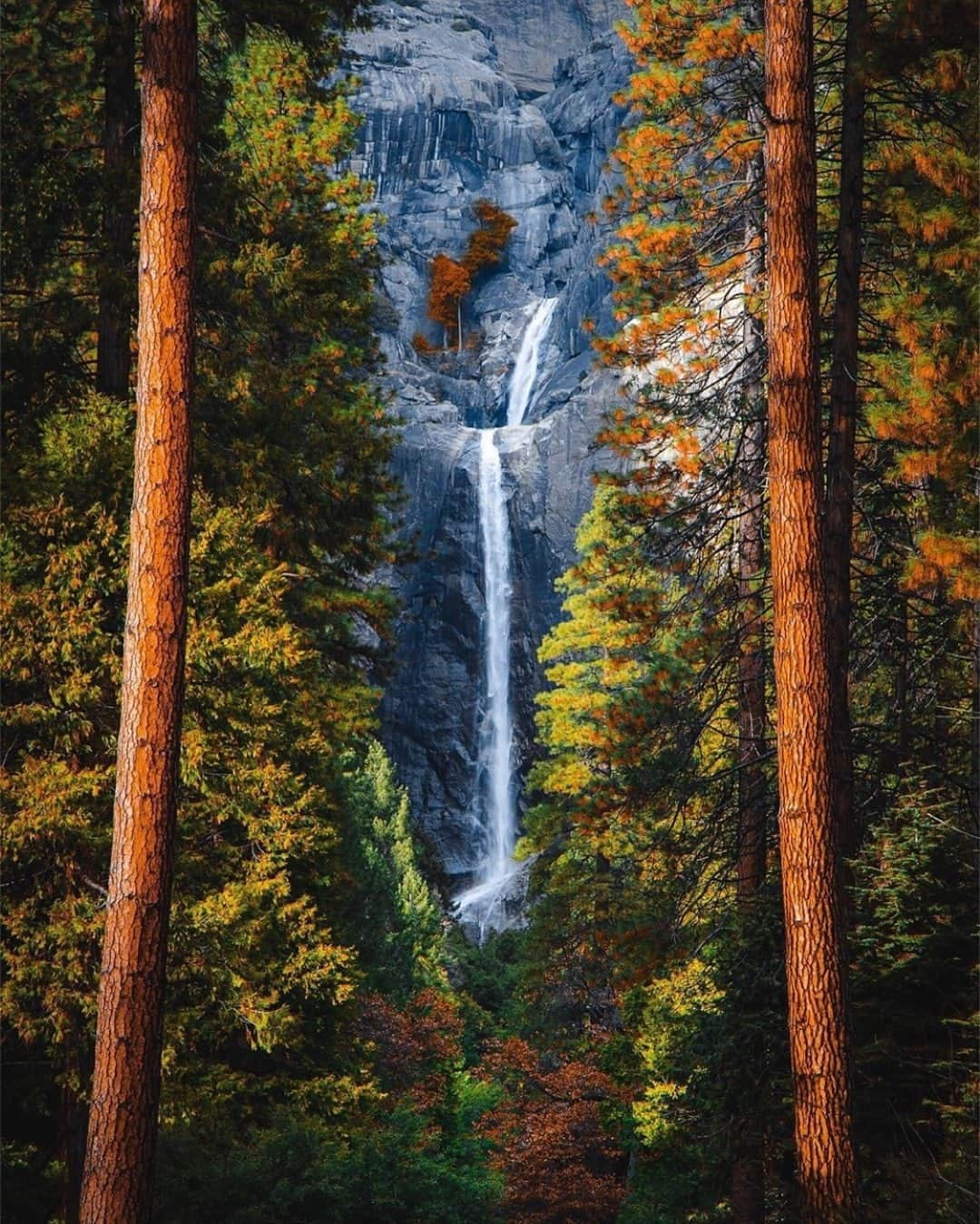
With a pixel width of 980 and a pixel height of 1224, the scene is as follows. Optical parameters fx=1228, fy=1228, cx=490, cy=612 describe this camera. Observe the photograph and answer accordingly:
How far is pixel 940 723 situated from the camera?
910cm

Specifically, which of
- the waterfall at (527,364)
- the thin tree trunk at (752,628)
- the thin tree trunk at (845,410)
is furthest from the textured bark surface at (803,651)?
the waterfall at (527,364)

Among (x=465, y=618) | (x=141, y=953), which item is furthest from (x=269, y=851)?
(x=465, y=618)

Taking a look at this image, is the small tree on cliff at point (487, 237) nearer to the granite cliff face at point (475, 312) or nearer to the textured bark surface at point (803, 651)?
the granite cliff face at point (475, 312)

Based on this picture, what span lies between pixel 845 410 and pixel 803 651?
3101 mm

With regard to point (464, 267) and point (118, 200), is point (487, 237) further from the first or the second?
point (118, 200)

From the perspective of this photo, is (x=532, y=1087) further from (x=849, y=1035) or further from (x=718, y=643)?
(x=849, y=1035)

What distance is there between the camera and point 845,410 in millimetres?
8461

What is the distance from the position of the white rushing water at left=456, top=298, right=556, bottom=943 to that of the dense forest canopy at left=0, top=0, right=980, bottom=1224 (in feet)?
81.1

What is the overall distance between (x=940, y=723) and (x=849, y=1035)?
3.97m

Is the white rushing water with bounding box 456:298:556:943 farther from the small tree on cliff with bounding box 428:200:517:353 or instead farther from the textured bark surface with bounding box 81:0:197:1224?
the textured bark surface with bounding box 81:0:197:1224

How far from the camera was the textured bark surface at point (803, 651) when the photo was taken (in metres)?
5.58

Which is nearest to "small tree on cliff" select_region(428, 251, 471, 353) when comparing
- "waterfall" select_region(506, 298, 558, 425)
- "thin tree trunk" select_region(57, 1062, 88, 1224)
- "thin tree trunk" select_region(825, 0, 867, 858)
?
"waterfall" select_region(506, 298, 558, 425)

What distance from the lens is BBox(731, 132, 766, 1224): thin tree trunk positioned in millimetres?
9078

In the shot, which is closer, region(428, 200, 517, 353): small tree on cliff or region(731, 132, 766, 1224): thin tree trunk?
region(731, 132, 766, 1224): thin tree trunk
